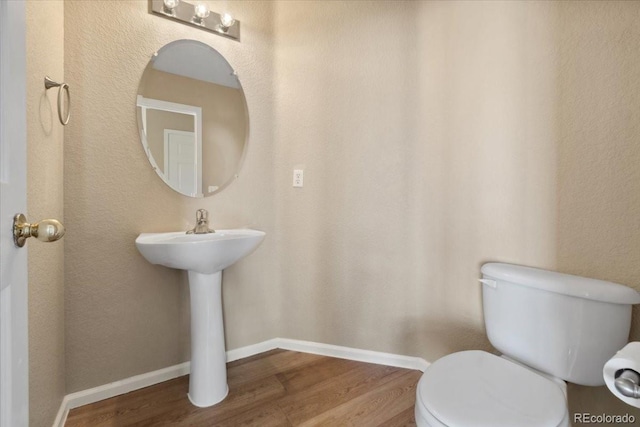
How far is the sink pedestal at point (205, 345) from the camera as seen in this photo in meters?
1.30

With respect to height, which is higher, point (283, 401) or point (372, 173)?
point (372, 173)

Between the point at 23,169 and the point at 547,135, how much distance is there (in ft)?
5.21

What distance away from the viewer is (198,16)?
4.80ft

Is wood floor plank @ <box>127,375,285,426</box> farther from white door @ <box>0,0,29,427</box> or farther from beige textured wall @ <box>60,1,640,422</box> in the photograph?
white door @ <box>0,0,29,427</box>

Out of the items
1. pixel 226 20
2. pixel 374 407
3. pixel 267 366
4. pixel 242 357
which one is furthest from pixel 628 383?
pixel 226 20

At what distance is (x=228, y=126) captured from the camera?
5.32 ft

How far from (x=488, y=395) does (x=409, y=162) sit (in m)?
1.07

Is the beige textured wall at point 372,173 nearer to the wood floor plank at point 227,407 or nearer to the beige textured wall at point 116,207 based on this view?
the beige textured wall at point 116,207

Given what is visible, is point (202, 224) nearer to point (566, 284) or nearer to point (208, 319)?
point (208, 319)

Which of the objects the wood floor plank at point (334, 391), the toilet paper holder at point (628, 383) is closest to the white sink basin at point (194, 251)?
the wood floor plank at point (334, 391)

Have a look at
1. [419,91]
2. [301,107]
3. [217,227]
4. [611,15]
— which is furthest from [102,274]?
[611,15]

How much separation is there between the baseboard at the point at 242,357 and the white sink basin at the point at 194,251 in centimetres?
66

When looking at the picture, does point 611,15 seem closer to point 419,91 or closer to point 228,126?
point 419,91

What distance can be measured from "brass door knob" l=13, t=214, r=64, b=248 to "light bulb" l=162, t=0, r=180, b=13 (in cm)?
137
